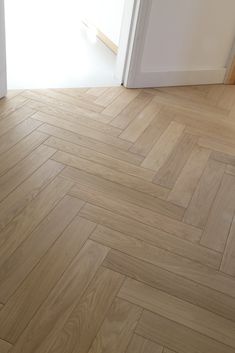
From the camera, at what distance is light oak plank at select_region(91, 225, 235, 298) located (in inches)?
56.1

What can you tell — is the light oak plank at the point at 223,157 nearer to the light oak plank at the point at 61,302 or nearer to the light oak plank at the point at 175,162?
the light oak plank at the point at 175,162

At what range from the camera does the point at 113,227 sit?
1.56 m

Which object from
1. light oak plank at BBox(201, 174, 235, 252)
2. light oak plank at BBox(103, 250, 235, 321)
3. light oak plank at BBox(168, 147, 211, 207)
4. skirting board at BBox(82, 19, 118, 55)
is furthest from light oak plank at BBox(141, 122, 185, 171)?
skirting board at BBox(82, 19, 118, 55)

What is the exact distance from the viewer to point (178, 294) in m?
1.36

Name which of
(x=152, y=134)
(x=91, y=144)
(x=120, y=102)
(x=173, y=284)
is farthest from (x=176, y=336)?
(x=120, y=102)

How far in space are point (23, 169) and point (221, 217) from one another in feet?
2.96

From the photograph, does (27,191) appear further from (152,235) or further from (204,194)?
(204,194)

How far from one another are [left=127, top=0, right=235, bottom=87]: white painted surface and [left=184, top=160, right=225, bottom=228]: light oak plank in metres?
0.91

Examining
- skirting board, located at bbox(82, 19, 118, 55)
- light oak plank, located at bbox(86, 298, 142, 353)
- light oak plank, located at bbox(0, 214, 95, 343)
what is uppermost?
skirting board, located at bbox(82, 19, 118, 55)

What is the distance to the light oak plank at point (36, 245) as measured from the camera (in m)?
1.30

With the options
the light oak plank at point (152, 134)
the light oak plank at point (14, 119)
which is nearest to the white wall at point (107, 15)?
the light oak plank at point (152, 134)

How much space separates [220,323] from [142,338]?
28cm

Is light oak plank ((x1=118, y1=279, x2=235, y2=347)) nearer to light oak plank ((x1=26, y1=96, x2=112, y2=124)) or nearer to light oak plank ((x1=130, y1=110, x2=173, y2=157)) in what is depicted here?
light oak plank ((x1=130, y1=110, x2=173, y2=157))

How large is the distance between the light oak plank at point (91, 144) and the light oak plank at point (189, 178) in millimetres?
237
